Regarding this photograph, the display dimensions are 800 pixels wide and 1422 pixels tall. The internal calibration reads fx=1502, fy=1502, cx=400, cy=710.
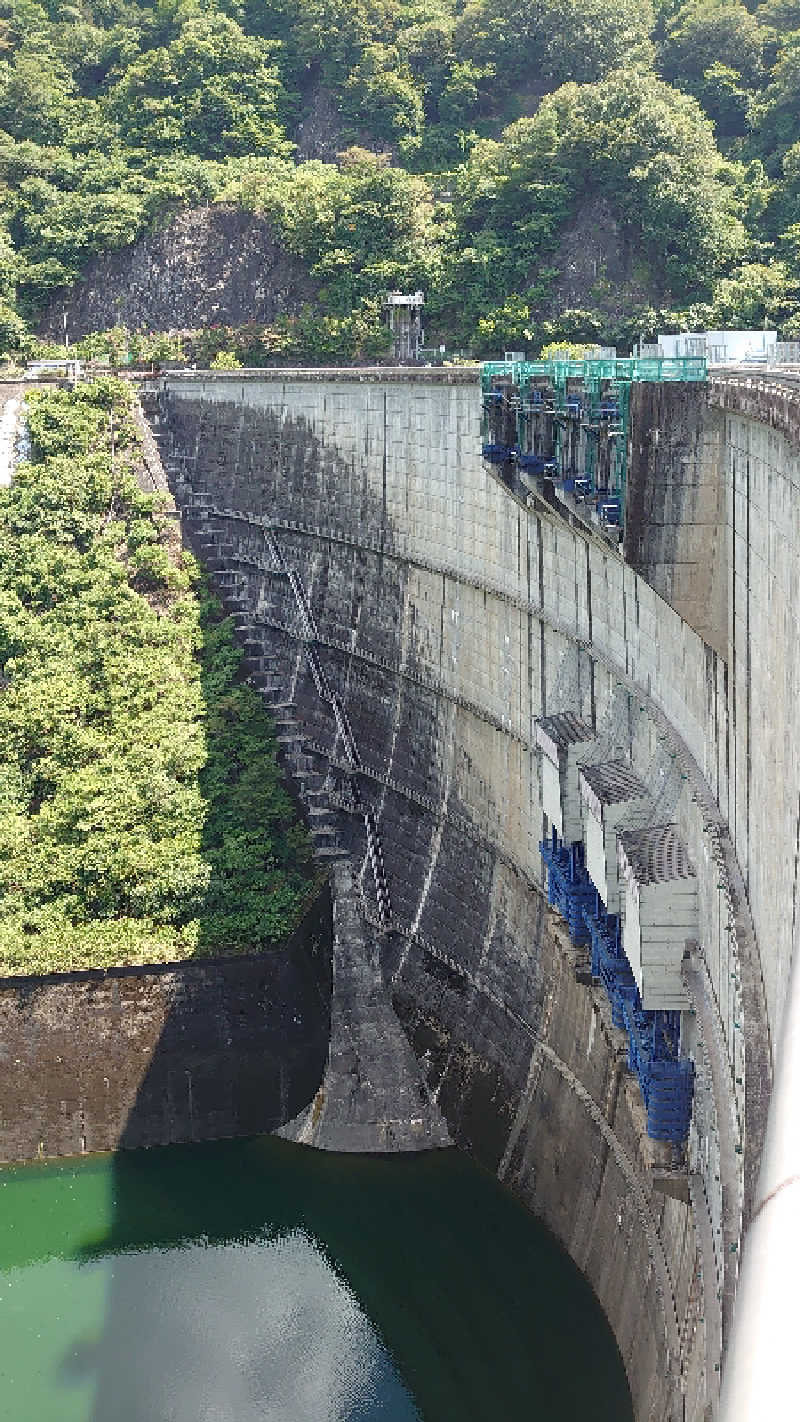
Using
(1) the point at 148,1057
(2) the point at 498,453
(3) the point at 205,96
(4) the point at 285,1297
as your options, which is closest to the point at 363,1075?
(1) the point at 148,1057

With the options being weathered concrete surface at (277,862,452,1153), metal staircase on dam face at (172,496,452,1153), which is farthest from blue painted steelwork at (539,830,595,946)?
metal staircase on dam face at (172,496,452,1153)

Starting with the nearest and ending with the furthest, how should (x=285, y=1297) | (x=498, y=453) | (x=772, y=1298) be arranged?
(x=772, y=1298), (x=498, y=453), (x=285, y=1297)

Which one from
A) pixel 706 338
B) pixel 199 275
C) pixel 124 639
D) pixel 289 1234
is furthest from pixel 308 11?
pixel 289 1234

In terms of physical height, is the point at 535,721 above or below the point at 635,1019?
above

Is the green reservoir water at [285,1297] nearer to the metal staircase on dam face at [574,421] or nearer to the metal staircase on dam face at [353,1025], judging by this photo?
the metal staircase on dam face at [353,1025]

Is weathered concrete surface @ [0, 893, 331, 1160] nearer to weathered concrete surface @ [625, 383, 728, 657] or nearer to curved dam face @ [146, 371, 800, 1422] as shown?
curved dam face @ [146, 371, 800, 1422]

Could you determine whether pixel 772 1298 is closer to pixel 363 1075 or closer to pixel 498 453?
pixel 498 453
